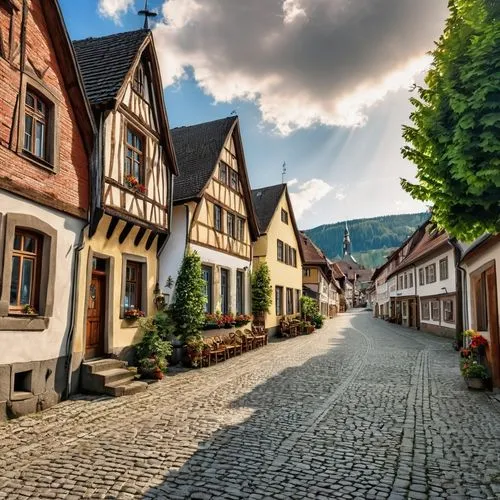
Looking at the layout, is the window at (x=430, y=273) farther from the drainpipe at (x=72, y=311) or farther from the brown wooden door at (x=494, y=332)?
the drainpipe at (x=72, y=311)

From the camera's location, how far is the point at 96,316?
37.6ft

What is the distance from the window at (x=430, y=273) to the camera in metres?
29.5

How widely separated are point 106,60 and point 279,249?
17.6 meters

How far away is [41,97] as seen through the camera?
365 inches

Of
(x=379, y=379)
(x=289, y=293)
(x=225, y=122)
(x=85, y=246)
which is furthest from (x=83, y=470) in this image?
(x=289, y=293)

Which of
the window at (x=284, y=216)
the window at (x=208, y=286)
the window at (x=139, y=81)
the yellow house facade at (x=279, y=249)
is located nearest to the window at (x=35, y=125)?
the window at (x=139, y=81)

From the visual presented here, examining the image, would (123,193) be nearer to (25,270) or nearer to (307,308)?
(25,270)

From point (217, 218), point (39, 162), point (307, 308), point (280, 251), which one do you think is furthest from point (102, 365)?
point (307, 308)

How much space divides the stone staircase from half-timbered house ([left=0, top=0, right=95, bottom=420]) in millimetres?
641

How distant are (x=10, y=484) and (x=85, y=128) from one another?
803 centimetres

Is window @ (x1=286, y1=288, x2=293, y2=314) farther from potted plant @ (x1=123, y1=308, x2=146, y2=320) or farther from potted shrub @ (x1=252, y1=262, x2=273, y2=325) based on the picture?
potted plant @ (x1=123, y1=308, x2=146, y2=320)

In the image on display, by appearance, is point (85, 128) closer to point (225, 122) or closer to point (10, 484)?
point (10, 484)

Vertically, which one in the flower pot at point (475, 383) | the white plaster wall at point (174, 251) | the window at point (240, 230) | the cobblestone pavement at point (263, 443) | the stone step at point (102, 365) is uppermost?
the window at point (240, 230)

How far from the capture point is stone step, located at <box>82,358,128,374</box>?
399 inches
